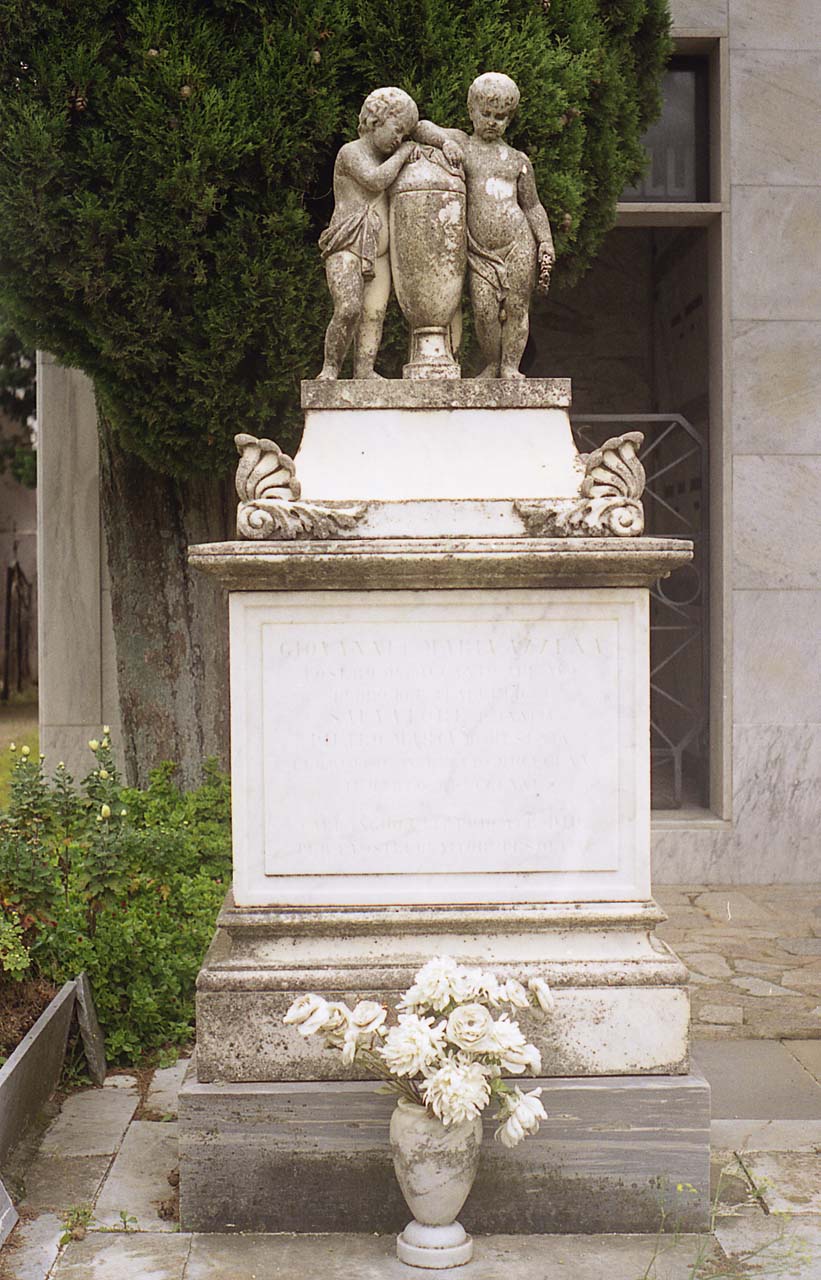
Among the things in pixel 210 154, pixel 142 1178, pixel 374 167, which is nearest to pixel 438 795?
pixel 142 1178

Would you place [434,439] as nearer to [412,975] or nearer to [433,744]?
[433,744]

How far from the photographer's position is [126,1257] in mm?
3561

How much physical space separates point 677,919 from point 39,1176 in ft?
13.3

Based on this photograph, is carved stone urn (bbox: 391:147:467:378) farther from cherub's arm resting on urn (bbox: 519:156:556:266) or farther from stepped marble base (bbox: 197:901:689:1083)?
stepped marble base (bbox: 197:901:689:1083)

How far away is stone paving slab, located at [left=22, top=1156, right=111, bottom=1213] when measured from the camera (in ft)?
12.8

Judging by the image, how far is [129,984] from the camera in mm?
5254

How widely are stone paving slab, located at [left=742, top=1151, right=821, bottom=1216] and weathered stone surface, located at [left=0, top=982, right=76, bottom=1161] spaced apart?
80.7 inches

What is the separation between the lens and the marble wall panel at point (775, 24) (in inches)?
320

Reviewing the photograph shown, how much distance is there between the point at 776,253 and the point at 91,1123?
595cm

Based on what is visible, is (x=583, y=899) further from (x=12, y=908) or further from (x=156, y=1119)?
(x=12, y=908)

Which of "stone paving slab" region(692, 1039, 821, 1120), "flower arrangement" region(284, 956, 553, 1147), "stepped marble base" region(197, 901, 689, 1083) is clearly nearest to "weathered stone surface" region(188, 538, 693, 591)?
"stepped marble base" region(197, 901, 689, 1083)

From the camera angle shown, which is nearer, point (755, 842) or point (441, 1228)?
point (441, 1228)

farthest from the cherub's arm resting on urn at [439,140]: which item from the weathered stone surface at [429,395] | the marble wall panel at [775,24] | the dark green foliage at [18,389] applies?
the dark green foliage at [18,389]

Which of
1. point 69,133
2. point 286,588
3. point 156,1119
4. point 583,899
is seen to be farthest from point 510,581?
point 69,133
